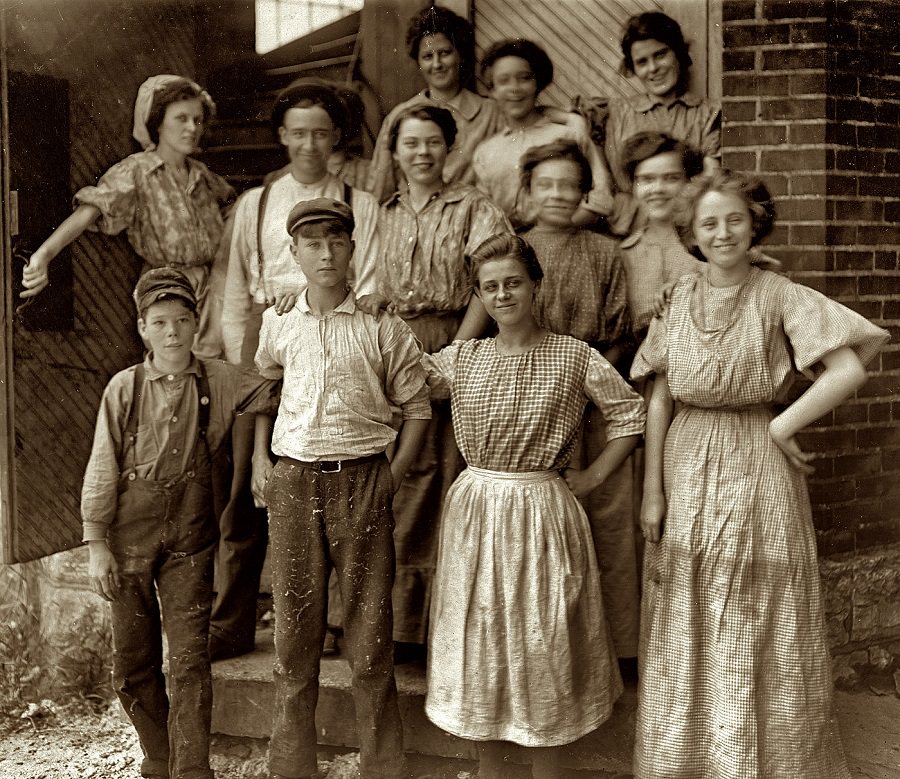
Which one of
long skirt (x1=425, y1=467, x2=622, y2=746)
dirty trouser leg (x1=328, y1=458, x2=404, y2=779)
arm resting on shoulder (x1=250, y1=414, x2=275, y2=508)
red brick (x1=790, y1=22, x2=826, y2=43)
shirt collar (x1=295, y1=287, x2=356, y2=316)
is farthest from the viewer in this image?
red brick (x1=790, y1=22, x2=826, y2=43)

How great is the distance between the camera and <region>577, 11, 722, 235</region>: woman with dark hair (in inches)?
170

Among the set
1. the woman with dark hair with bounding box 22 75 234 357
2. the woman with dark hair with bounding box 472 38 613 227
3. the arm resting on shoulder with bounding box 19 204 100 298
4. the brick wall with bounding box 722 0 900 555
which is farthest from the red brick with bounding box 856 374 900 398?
the arm resting on shoulder with bounding box 19 204 100 298

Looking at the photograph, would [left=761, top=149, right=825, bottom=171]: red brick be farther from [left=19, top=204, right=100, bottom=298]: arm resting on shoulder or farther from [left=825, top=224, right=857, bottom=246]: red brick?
[left=19, top=204, right=100, bottom=298]: arm resting on shoulder

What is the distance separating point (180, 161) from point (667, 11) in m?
2.29

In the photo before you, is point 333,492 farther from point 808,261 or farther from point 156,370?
point 808,261

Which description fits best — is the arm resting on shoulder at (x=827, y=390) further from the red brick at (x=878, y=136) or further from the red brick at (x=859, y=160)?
the red brick at (x=878, y=136)

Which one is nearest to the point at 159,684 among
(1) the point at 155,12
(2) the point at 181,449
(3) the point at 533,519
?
(2) the point at 181,449

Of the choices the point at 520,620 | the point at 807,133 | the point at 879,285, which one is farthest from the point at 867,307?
the point at 520,620

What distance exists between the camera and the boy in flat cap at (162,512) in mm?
3496

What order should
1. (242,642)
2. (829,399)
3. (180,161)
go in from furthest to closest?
1. (180,161)
2. (242,642)
3. (829,399)

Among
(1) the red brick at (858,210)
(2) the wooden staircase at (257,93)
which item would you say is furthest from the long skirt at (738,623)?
(2) the wooden staircase at (257,93)

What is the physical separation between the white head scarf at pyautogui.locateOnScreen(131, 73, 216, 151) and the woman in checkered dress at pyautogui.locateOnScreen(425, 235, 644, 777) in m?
1.89

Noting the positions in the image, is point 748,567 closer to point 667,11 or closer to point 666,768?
point 666,768

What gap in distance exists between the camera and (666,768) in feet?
10.8
